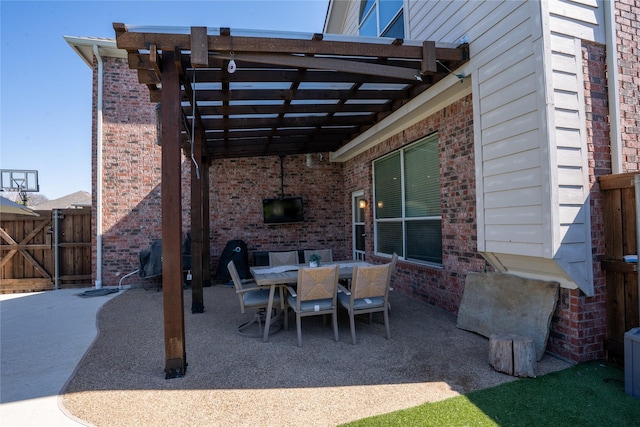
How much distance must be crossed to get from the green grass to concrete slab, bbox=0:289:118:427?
2392 millimetres

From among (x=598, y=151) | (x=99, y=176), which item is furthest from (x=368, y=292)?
(x=99, y=176)

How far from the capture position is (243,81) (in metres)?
3.90

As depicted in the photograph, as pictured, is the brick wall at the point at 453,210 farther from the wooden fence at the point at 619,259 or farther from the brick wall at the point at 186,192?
the brick wall at the point at 186,192

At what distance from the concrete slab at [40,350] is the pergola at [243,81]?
0.95 meters

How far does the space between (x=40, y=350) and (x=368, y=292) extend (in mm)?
3784

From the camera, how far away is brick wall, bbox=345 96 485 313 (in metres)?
4.32

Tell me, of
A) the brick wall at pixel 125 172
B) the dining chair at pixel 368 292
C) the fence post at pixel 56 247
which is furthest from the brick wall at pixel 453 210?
the fence post at pixel 56 247

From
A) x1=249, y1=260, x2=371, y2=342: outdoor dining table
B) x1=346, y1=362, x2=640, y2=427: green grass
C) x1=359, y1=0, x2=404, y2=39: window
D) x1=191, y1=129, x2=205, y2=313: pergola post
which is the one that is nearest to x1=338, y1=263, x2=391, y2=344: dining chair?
x1=249, y1=260, x2=371, y2=342: outdoor dining table

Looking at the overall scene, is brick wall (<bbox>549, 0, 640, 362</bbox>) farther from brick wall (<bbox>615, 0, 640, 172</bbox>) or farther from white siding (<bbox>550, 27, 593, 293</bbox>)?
white siding (<bbox>550, 27, 593, 293</bbox>)

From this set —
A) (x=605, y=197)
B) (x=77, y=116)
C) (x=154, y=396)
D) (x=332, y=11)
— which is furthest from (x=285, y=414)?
(x=77, y=116)

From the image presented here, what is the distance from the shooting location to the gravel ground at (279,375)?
247cm

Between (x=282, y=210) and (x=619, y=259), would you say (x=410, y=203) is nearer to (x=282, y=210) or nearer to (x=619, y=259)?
(x=619, y=259)

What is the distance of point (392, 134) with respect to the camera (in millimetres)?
6324

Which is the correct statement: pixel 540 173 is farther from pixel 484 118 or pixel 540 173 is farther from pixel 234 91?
pixel 234 91
